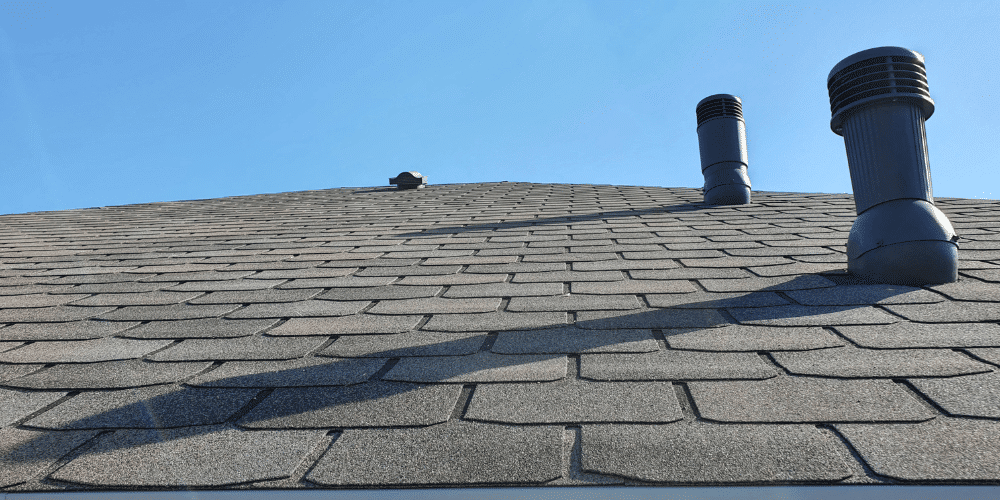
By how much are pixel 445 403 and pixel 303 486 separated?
0.35m

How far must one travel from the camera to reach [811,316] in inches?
67.2

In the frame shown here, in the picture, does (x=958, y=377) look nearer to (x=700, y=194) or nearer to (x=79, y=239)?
(x=700, y=194)

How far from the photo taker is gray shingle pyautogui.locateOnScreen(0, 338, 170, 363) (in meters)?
1.62

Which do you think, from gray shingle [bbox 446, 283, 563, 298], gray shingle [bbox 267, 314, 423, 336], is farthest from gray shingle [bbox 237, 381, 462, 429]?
gray shingle [bbox 446, 283, 563, 298]

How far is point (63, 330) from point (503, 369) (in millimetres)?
1687

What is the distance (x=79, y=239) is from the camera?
13.1ft

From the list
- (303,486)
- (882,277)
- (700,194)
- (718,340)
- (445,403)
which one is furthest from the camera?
(700,194)

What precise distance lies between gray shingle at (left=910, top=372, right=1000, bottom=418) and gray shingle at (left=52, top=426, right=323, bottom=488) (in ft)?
4.22

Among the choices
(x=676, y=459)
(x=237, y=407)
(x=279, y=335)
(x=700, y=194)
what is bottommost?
(x=676, y=459)

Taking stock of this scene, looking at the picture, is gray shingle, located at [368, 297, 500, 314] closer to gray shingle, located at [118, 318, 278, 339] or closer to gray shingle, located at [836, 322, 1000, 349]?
gray shingle, located at [118, 318, 278, 339]

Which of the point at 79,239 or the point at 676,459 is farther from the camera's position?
the point at 79,239

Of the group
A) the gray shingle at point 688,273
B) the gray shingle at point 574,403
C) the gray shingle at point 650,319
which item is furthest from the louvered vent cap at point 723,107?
the gray shingle at point 574,403

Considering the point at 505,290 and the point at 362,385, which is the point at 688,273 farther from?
the point at 362,385

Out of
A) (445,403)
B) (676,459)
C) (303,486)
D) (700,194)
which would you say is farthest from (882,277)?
(700,194)
